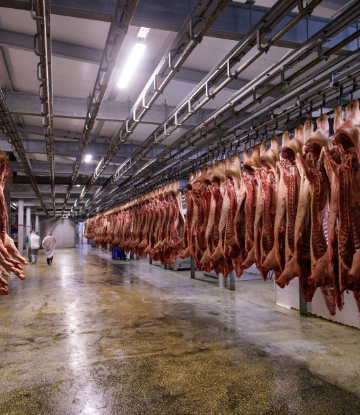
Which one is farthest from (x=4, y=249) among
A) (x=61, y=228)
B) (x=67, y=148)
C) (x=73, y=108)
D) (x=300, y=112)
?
(x=61, y=228)

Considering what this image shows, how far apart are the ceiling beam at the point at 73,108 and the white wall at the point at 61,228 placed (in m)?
35.9

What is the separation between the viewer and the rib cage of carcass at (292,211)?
2.98m

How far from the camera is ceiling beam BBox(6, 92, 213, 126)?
22.9 ft

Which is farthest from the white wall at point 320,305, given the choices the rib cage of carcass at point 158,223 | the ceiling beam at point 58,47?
the ceiling beam at point 58,47

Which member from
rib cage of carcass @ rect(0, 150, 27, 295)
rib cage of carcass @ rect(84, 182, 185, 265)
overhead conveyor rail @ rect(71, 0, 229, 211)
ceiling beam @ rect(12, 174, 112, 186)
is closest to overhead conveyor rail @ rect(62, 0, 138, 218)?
overhead conveyor rail @ rect(71, 0, 229, 211)

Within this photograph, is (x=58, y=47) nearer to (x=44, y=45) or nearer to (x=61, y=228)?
(x=44, y=45)

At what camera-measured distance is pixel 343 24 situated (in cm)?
332

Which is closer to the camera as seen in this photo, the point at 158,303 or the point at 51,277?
the point at 158,303

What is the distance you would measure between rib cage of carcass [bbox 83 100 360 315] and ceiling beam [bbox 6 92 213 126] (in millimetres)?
2356

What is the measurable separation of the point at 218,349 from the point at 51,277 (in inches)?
402

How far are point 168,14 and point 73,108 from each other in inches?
154

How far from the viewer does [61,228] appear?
41281 millimetres

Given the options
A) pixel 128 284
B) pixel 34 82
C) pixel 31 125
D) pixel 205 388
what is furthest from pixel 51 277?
pixel 205 388

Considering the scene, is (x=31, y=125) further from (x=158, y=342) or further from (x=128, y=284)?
(x=158, y=342)
